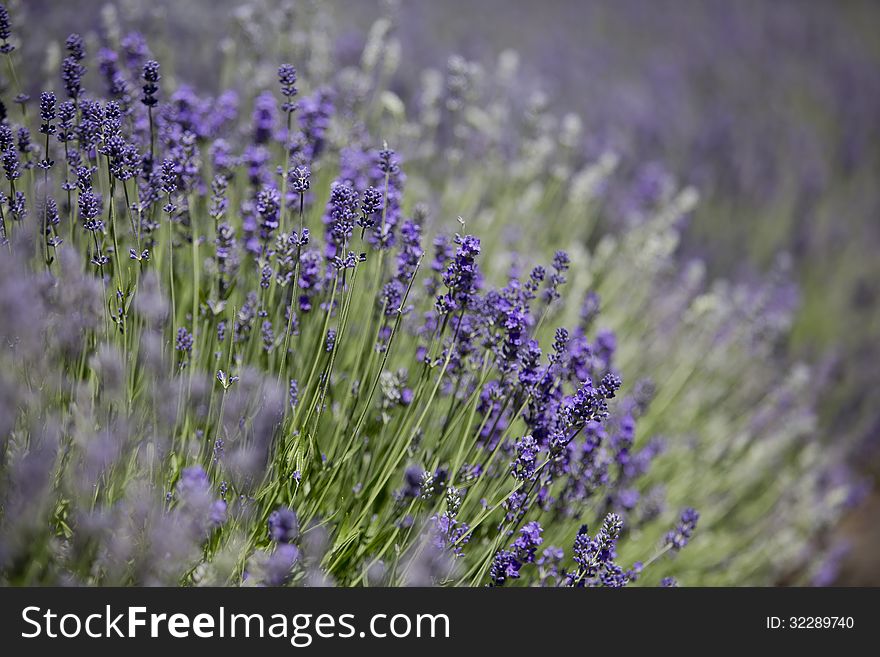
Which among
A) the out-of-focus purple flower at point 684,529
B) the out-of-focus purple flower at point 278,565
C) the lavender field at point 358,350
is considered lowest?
the out-of-focus purple flower at point 278,565

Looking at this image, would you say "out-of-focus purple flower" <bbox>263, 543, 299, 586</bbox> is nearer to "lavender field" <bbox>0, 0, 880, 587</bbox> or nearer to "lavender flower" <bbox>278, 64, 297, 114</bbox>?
"lavender field" <bbox>0, 0, 880, 587</bbox>

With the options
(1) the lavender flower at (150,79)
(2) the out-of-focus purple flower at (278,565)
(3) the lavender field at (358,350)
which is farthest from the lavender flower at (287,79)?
(2) the out-of-focus purple flower at (278,565)

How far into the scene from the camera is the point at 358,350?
2232 millimetres

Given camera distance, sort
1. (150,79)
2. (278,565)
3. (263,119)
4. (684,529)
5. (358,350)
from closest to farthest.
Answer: (278,565) < (150,79) < (684,529) < (358,350) < (263,119)

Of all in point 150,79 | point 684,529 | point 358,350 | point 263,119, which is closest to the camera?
point 150,79

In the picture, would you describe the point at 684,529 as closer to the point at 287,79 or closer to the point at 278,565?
the point at 278,565

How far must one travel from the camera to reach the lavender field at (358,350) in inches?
62.2

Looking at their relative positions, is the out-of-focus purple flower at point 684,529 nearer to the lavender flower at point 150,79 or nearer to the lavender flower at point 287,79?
the lavender flower at point 287,79

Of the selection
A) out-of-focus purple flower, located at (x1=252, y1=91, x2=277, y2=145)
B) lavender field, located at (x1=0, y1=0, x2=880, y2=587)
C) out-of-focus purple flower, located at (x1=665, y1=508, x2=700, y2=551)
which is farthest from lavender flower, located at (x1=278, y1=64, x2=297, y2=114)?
out-of-focus purple flower, located at (x1=665, y1=508, x2=700, y2=551)

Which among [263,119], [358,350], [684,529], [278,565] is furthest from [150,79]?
[684,529]

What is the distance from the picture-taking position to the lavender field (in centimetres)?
158

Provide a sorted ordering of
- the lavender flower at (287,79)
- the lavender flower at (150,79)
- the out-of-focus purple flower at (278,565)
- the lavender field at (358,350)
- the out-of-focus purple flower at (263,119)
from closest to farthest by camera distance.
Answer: the out-of-focus purple flower at (278,565) → the lavender field at (358,350) → the lavender flower at (150,79) → the lavender flower at (287,79) → the out-of-focus purple flower at (263,119)

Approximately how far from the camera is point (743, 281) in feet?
17.8
